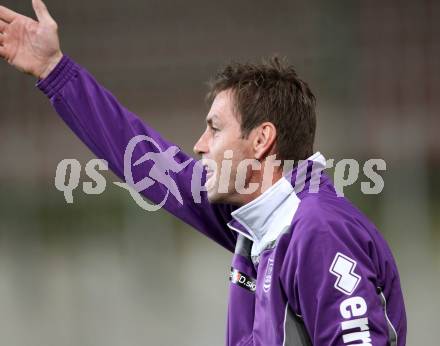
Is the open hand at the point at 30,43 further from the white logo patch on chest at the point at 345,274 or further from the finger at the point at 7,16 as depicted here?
the white logo patch on chest at the point at 345,274

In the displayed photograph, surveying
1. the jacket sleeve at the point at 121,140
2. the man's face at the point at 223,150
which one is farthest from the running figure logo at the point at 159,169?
the man's face at the point at 223,150

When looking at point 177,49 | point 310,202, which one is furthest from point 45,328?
point 310,202

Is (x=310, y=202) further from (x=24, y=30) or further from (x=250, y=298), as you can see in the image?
(x=24, y=30)

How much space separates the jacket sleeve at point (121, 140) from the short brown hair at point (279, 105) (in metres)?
0.21

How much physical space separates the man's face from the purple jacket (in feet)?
0.19

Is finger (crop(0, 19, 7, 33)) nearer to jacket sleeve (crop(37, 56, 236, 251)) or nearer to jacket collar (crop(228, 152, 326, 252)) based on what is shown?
jacket sleeve (crop(37, 56, 236, 251))

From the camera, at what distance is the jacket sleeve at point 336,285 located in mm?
1183

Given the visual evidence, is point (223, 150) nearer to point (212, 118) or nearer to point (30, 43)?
point (212, 118)

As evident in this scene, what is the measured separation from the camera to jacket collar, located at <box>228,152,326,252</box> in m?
1.36

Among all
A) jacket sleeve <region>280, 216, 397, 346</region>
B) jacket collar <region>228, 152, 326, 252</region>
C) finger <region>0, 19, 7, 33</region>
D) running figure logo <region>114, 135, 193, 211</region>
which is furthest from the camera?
running figure logo <region>114, 135, 193, 211</region>

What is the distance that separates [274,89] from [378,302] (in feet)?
1.47

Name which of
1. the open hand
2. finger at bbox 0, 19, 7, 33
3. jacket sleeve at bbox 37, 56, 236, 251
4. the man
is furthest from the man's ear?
finger at bbox 0, 19, 7, 33

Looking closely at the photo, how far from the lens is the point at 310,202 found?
1.30 m

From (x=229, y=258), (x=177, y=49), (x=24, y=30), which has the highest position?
(x=177, y=49)
